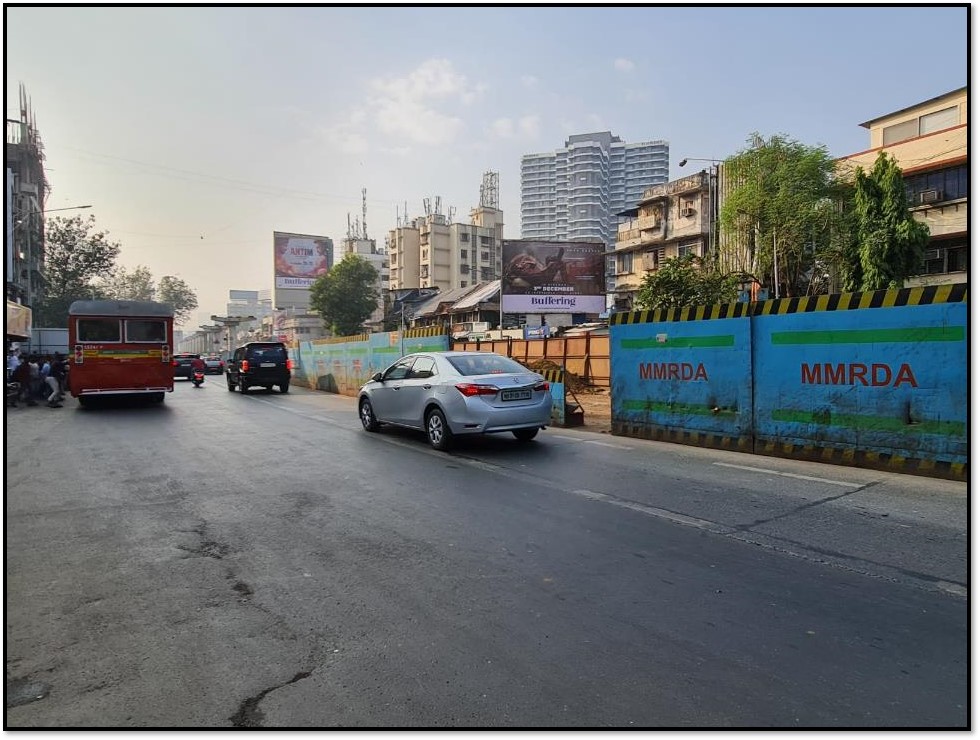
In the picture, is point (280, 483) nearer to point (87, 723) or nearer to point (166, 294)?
point (87, 723)

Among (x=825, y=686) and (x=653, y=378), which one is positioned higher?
(x=653, y=378)

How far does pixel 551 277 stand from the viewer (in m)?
36.8

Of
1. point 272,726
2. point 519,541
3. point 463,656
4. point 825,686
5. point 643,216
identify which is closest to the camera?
point 272,726

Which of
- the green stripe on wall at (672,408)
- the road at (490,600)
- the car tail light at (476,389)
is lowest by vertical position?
the road at (490,600)

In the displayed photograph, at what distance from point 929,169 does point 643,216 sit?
23442 mm

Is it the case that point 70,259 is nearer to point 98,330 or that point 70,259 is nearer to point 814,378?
point 98,330

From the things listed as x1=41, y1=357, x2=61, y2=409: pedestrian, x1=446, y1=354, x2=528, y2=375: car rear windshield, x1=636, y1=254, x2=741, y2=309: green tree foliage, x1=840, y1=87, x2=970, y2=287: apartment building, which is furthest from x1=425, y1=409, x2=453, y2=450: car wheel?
x1=840, y1=87, x2=970, y2=287: apartment building

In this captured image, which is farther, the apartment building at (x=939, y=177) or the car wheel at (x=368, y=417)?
the apartment building at (x=939, y=177)

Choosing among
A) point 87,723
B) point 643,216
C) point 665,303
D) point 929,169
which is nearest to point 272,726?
point 87,723

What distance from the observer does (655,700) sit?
2.72 metres

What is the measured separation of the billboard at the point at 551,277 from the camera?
36188mm

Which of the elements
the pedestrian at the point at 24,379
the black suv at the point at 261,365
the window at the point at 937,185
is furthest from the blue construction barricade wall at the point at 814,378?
the window at the point at 937,185

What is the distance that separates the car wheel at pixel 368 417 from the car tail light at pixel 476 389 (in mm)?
3124

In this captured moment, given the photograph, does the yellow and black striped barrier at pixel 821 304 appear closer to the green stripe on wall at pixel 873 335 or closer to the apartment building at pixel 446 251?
the green stripe on wall at pixel 873 335
